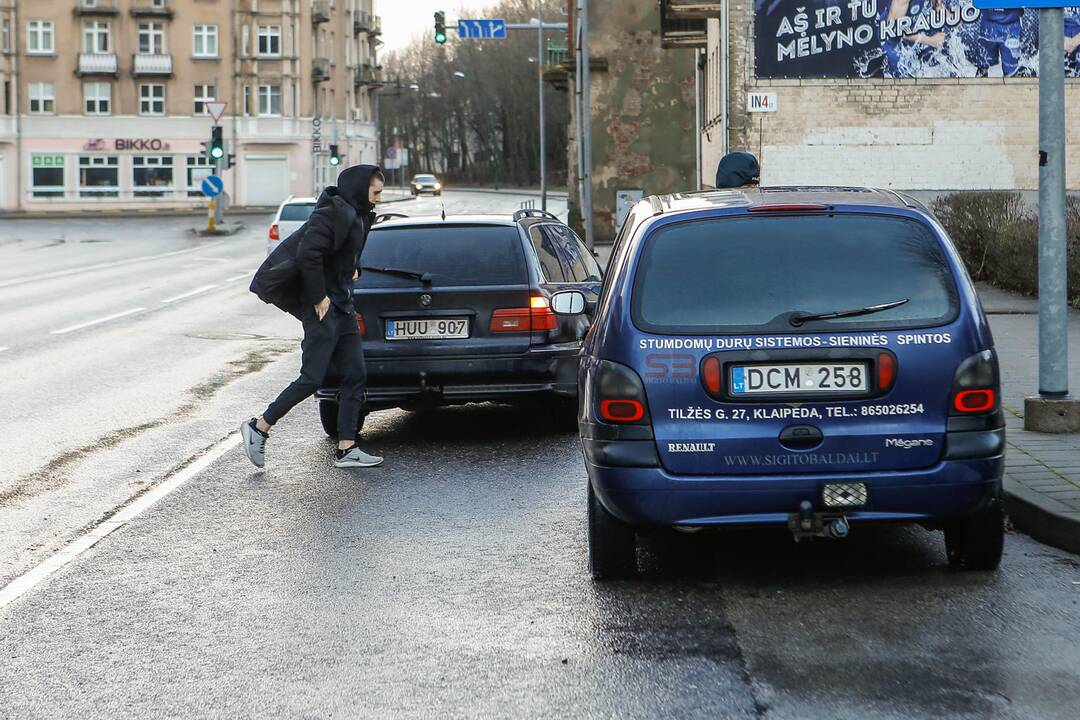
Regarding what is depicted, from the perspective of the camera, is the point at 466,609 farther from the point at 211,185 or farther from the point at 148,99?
the point at 148,99

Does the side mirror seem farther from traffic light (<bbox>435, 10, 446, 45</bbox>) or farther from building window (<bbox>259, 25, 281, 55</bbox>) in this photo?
building window (<bbox>259, 25, 281, 55</bbox>)

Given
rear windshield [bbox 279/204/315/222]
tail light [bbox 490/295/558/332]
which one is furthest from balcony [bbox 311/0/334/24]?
tail light [bbox 490/295/558/332]

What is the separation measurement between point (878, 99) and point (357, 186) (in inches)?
904

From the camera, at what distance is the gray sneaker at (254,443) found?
9336 mm

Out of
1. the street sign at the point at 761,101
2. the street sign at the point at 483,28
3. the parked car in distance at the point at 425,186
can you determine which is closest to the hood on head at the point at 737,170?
the street sign at the point at 761,101

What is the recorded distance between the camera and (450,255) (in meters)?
10.3

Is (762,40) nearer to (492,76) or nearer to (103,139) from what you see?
(103,139)

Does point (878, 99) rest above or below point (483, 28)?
below

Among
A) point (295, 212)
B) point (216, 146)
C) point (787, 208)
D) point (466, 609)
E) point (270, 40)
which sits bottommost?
point (466, 609)

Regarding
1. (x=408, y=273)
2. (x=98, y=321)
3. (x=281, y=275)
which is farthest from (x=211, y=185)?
(x=281, y=275)

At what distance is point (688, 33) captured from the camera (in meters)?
37.3

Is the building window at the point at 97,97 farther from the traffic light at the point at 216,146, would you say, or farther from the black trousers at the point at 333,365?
the black trousers at the point at 333,365

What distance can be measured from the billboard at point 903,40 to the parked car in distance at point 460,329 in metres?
21.5

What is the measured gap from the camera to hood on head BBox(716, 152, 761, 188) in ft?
35.9
